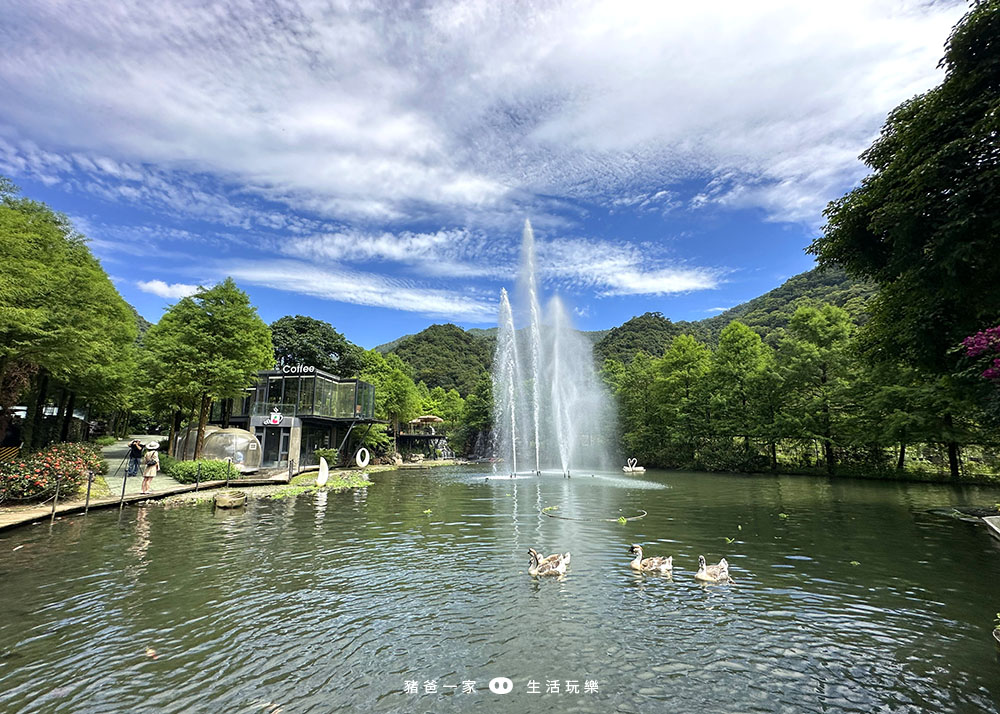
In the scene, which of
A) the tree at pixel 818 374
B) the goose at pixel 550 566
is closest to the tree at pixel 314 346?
the tree at pixel 818 374

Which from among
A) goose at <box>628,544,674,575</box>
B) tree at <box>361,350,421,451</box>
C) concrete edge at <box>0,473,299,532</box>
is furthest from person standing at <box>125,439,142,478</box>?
tree at <box>361,350,421,451</box>

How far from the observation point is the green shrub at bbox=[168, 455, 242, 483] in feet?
90.8

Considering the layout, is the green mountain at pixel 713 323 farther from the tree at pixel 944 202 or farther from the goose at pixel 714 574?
the goose at pixel 714 574

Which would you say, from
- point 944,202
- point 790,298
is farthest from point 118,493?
point 790,298

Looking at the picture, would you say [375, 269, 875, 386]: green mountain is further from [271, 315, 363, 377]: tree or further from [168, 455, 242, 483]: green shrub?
[168, 455, 242, 483]: green shrub

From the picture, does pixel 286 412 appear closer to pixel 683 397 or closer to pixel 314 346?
pixel 314 346

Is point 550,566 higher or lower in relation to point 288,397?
lower

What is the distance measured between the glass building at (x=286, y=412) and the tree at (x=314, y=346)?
92.8 ft

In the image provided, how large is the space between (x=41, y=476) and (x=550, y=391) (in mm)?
36592

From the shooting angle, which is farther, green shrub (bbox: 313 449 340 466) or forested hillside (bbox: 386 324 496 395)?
forested hillside (bbox: 386 324 496 395)

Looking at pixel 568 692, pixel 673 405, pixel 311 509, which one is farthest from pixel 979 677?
pixel 673 405

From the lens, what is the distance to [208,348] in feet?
106

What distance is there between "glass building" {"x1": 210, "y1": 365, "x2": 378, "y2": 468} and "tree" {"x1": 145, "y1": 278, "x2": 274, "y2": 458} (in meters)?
7.66

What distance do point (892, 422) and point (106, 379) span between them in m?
52.1
